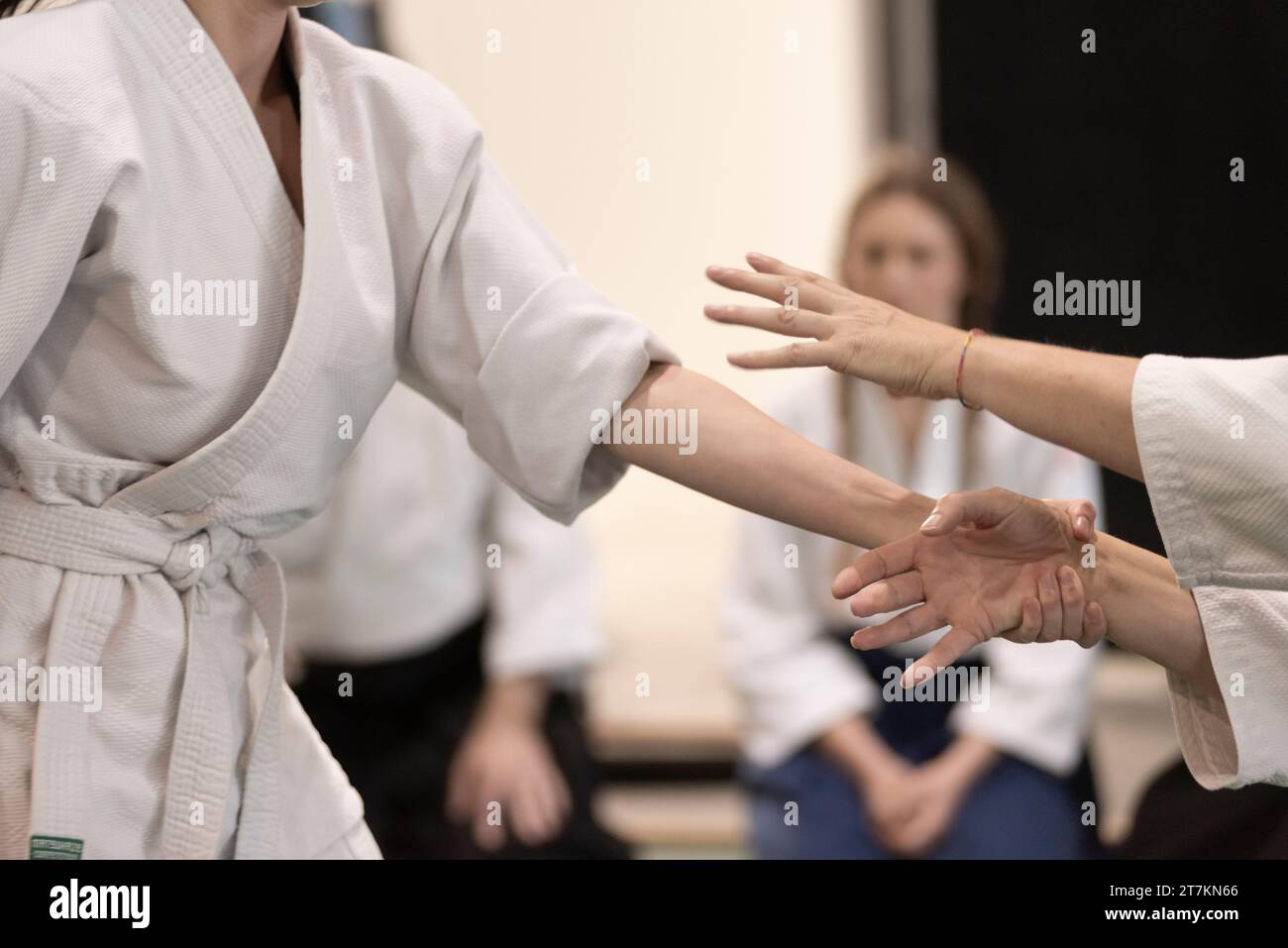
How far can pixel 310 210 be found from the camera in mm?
968

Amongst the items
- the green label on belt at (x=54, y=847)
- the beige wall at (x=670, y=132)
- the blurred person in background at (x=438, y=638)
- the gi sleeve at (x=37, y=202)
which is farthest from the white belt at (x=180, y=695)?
the beige wall at (x=670, y=132)

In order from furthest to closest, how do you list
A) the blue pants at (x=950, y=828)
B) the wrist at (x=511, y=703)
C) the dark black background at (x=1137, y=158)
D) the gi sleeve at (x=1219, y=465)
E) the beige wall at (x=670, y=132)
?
1. the beige wall at (x=670, y=132)
2. the dark black background at (x=1137, y=158)
3. the wrist at (x=511, y=703)
4. the blue pants at (x=950, y=828)
5. the gi sleeve at (x=1219, y=465)

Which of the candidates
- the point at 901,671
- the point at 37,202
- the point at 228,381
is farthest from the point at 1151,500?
the point at 901,671

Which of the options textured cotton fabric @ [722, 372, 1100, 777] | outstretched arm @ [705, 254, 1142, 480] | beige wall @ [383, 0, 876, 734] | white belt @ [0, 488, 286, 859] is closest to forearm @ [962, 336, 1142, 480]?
outstretched arm @ [705, 254, 1142, 480]

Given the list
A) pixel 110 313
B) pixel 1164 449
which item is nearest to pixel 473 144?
pixel 110 313

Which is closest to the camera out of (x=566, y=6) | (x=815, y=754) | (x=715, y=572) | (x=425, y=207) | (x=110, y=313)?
(x=110, y=313)

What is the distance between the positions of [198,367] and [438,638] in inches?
49.1

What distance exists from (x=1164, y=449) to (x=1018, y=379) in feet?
0.38

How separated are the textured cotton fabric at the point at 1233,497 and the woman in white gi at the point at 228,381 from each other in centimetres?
12

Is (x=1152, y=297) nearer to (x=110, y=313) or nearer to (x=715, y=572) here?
(x=715, y=572)

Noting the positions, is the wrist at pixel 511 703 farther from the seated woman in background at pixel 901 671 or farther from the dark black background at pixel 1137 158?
the dark black background at pixel 1137 158

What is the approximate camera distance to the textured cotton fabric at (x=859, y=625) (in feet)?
6.78

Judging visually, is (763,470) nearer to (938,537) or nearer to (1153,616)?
(938,537)

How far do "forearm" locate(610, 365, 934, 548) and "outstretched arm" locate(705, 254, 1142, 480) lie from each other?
0.16ft
